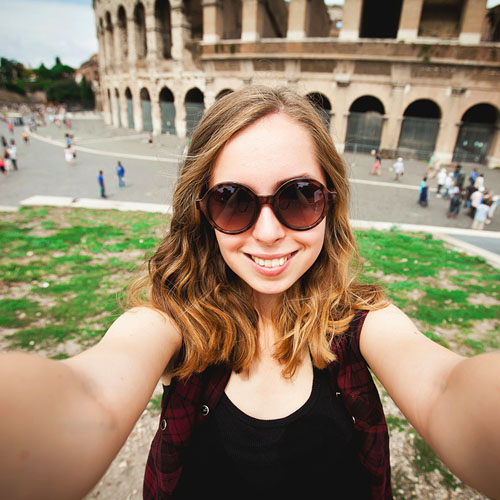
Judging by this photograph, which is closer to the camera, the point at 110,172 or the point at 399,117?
the point at 110,172

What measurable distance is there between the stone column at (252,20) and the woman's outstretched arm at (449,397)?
25.1 metres

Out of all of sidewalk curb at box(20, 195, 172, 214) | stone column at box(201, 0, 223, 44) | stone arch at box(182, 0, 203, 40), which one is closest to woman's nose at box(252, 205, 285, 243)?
sidewalk curb at box(20, 195, 172, 214)

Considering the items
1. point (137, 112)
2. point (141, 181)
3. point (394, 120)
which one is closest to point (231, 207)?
point (141, 181)

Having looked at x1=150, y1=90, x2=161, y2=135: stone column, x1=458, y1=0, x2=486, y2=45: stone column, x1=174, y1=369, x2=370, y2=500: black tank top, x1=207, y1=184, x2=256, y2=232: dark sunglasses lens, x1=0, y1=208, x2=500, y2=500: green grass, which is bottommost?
x1=0, y1=208, x2=500, y2=500: green grass

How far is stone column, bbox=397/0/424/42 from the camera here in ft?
60.1

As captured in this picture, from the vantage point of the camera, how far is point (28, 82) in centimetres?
7444

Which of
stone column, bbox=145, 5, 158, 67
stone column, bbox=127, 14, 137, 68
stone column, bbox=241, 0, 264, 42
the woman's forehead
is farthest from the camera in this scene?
stone column, bbox=127, 14, 137, 68

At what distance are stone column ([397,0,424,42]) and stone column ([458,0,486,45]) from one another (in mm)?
2456

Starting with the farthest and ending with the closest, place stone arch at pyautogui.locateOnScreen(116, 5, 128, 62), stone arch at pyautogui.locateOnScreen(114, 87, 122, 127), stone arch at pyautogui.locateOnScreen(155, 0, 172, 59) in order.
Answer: stone arch at pyautogui.locateOnScreen(114, 87, 122, 127)
stone arch at pyautogui.locateOnScreen(116, 5, 128, 62)
stone arch at pyautogui.locateOnScreen(155, 0, 172, 59)

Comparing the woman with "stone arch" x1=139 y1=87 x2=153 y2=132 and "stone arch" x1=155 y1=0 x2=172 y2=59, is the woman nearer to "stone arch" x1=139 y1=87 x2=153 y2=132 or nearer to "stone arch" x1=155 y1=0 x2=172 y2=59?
"stone arch" x1=155 y1=0 x2=172 y2=59

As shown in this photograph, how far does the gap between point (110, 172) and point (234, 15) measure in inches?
752

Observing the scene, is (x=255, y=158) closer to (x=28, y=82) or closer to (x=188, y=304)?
(x=188, y=304)

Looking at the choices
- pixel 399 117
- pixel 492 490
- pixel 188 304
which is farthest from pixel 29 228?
pixel 399 117

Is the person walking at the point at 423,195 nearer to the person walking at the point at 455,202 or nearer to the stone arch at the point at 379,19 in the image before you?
the person walking at the point at 455,202
